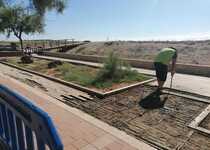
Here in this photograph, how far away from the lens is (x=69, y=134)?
3.51 m

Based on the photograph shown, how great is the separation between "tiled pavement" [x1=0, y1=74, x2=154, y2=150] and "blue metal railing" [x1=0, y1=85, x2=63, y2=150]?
0.92 metres

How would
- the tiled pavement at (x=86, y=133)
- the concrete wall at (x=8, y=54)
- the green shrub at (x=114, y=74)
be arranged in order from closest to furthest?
the tiled pavement at (x=86, y=133) < the green shrub at (x=114, y=74) < the concrete wall at (x=8, y=54)

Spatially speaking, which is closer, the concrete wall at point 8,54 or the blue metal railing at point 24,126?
the blue metal railing at point 24,126

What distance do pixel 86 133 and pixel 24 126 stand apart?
1.61 meters

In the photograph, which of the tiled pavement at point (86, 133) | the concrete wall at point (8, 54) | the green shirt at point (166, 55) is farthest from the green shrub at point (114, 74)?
the concrete wall at point (8, 54)

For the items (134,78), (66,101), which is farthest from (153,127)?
(134,78)

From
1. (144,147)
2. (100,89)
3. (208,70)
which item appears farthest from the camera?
(208,70)

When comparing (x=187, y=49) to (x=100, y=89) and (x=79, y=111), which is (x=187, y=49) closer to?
(x=100, y=89)

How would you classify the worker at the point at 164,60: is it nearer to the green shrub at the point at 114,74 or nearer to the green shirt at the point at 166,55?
the green shirt at the point at 166,55

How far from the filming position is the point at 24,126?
2.11m

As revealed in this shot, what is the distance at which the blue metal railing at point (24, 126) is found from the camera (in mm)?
1479

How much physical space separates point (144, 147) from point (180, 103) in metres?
2.56

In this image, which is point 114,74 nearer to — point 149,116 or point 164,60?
point 164,60

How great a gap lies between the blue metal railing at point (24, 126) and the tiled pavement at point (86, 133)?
0.92 m
